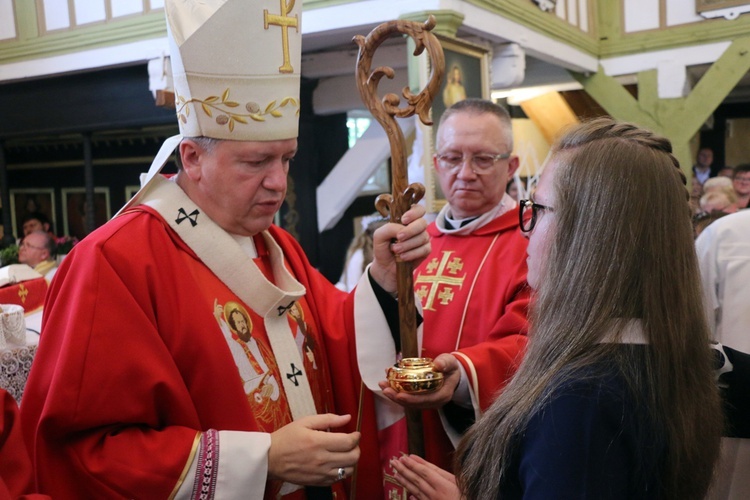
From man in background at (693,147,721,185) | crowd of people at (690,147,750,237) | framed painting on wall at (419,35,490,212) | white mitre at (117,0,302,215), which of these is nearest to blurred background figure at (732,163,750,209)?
crowd of people at (690,147,750,237)

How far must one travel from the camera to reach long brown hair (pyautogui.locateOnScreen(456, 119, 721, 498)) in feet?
4.12

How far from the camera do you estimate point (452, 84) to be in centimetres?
592

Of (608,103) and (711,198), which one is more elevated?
(608,103)

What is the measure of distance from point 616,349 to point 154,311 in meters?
1.04

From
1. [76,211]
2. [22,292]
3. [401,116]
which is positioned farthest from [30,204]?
Answer: [401,116]

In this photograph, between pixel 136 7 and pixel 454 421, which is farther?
pixel 136 7

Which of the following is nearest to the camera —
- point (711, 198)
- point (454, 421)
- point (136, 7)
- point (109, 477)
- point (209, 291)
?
point (109, 477)

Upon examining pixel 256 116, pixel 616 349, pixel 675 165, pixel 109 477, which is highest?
pixel 256 116

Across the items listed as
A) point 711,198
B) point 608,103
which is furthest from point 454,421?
point 608,103

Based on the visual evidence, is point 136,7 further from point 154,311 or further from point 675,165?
point 675,165

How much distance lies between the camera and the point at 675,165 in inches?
53.6

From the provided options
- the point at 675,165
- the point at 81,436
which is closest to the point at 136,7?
the point at 81,436

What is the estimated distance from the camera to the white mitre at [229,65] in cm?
191

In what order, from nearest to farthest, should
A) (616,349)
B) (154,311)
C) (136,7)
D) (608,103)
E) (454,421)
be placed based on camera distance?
(616,349) < (154,311) < (454,421) < (136,7) < (608,103)
